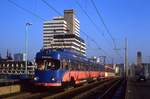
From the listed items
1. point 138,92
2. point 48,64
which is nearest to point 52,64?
point 48,64

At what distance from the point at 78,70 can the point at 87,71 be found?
8.26 m

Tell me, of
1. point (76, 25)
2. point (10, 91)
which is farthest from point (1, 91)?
point (76, 25)

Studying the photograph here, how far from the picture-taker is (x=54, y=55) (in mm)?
33000

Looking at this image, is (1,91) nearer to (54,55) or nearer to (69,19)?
(54,55)

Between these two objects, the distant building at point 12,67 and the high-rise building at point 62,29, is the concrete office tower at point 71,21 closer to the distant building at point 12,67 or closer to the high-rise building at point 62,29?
the high-rise building at point 62,29

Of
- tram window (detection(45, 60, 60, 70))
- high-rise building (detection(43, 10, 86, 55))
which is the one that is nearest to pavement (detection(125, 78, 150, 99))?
tram window (detection(45, 60, 60, 70))

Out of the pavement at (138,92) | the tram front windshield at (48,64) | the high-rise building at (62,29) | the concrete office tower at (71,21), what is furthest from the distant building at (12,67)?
the tram front windshield at (48,64)

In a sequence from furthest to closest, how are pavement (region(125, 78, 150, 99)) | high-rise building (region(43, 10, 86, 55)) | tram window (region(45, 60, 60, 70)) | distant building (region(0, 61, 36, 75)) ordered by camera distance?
1. distant building (region(0, 61, 36, 75))
2. high-rise building (region(43, 10, 86, 55))
3. tram window (region(45, 60, 60, 70))
4. pavement (region(125, 78, 150, 99))

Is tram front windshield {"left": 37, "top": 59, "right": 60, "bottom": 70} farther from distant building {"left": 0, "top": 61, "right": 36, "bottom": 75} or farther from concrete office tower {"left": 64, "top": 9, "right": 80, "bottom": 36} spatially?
distant building {"left": 0, "top": 61, "right": 36, "bottom": 75}

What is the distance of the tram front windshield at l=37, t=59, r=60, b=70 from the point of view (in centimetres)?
3316

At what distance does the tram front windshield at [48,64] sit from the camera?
33156mm

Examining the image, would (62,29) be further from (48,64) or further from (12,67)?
(48,64)

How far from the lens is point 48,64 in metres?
33.6

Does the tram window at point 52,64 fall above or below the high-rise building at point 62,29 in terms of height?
below
